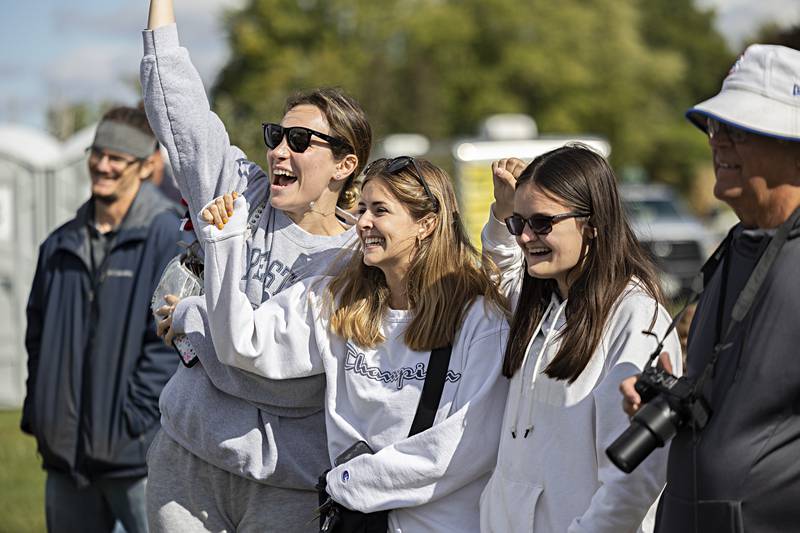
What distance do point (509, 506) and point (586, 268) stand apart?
705 mm

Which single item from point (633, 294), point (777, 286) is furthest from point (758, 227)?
point (633, 294)

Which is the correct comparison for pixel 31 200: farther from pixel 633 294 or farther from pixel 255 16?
pixel 255 16

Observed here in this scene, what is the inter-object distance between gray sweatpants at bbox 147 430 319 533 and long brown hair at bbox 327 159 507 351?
23.9 inches

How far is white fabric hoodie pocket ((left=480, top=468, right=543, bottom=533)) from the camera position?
3023 mm

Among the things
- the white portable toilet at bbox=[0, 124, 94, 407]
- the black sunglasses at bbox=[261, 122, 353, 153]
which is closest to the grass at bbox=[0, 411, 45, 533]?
the white portable toilet at bbox=[0, 124, 94, 407]

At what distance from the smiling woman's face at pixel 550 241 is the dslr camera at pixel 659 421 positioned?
67 centimetres

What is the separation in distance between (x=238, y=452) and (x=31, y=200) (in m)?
10.4

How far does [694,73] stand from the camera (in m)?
77.4

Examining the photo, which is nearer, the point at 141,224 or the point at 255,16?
the point at 141,224

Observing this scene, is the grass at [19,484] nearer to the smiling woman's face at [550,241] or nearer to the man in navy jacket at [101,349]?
the man in navy jacket at [101,349]

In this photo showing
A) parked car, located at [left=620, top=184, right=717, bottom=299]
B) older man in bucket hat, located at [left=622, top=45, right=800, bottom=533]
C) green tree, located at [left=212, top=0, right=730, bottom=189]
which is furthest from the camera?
green tree, located at [left=212, top=0, right=730, bottom=189]

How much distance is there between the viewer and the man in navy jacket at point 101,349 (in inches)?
198

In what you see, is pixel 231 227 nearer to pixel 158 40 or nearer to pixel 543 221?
pixel 158 40

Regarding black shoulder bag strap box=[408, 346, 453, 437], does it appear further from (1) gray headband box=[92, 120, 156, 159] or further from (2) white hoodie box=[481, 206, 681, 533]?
(1) gray headband box=[92, 120, 156, 159]
